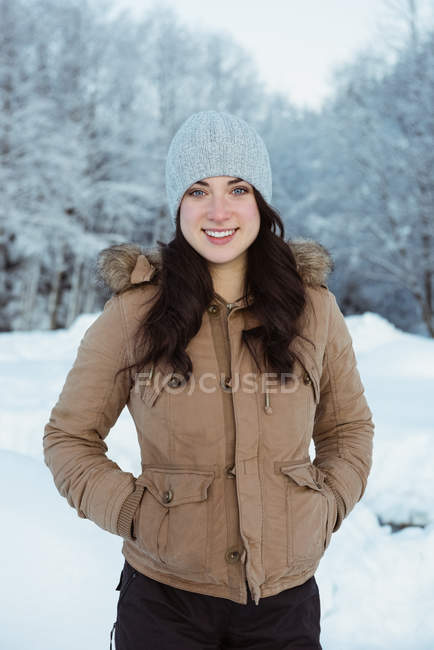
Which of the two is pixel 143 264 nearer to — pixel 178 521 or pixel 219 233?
pixel 219 233

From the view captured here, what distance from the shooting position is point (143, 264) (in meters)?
1.58

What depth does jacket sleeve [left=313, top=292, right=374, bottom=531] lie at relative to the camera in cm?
157

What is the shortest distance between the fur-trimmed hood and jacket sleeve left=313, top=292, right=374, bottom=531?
84 millimetres

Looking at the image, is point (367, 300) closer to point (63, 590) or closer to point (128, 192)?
point (128, 192)

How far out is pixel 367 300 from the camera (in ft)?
Result: 62.1

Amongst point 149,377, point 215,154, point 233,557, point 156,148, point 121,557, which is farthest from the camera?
point 156,148

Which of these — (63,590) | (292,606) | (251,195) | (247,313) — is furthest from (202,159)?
(63,590)

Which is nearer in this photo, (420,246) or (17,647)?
(17,647)

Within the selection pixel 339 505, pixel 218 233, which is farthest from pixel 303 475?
pixel 218 233

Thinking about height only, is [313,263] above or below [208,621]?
above

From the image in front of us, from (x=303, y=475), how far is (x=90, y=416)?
570 mm

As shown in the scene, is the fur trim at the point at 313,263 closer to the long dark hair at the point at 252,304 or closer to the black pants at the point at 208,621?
the long dark hair at the point at 252,304

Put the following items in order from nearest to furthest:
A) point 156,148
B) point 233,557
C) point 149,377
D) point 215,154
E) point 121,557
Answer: point 233,557
point 149,377
point 215,154
point 121,557
point 156,148

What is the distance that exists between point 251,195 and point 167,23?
19.9 metres
